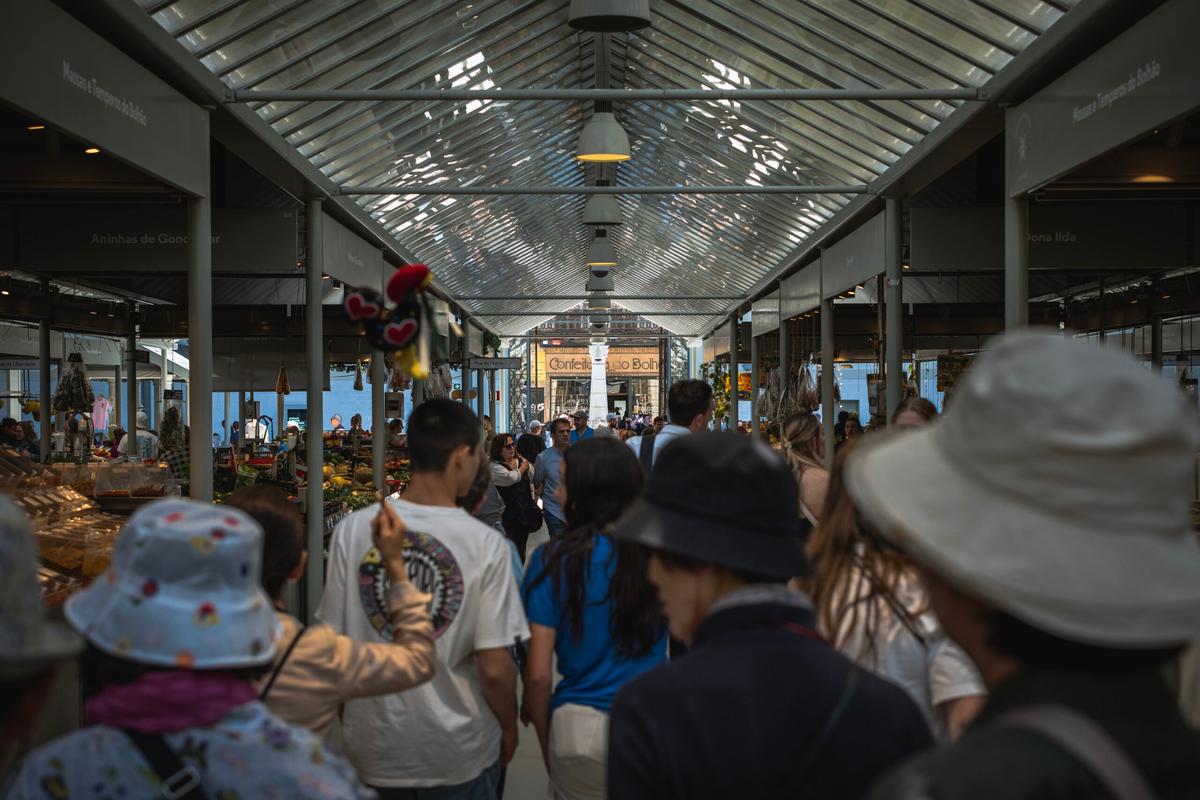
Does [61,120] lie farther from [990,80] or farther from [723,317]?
[723,317]

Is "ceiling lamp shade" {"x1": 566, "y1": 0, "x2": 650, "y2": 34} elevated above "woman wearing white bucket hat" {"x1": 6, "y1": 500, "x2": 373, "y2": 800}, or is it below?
above

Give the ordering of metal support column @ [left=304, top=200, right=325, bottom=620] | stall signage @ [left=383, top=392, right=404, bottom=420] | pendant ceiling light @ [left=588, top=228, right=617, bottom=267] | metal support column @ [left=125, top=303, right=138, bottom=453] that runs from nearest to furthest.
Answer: metal support column @ [left=304, top=200, right=325, bottom=620] → pendant ceiling light @ [left=588, top=228, right=617, bottom=267] → stall signage @ [left=383, top=392, right=404, bottom=420] → metal support column @ [left=125, top=303, right=138, bottom=453]

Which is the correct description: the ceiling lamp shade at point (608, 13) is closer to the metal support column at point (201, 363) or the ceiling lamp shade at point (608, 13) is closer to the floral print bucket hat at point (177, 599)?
the metal support column at point (201, 363)

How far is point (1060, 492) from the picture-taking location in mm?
1255

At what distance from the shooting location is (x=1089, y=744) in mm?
1131

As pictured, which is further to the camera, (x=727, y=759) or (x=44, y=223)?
(x=44, y=223)

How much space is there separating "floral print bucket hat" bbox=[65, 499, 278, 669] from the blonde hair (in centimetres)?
388

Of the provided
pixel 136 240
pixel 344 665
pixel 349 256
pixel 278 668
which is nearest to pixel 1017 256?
pixel 344 665

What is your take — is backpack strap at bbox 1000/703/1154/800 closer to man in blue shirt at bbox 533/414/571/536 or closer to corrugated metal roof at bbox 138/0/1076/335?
corrugated metal roof at bbox 138/0/1076/335

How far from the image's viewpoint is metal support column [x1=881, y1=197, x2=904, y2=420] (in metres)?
10.7

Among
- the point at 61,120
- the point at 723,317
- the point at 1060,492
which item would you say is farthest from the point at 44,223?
the point at 723,317

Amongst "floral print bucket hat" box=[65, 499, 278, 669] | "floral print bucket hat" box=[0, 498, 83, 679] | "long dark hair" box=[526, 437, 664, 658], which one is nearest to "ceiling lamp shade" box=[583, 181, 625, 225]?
"long dark hair" box=[526, 437, 664, 658]

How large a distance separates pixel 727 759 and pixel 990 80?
267 inches

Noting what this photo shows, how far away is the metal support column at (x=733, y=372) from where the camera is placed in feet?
79.4
